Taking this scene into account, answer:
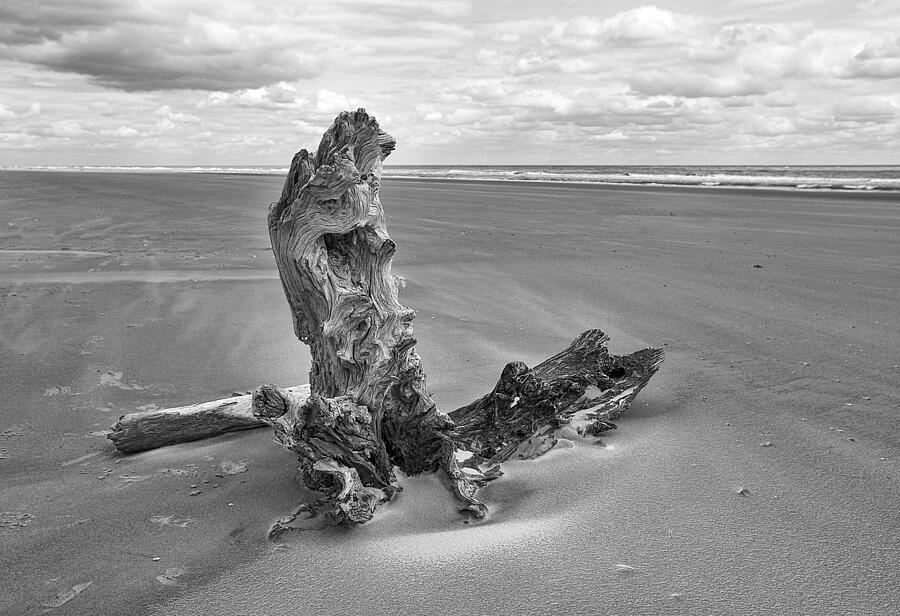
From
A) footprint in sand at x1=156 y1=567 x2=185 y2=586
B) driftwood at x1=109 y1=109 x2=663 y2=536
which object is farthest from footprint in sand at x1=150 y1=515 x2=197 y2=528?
driftwood at x1=109 y1=109 x2=663 y2=536

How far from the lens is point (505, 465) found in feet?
12.4

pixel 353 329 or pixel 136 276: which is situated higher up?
pixel 353 329

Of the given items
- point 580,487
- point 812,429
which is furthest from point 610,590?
point 812,429

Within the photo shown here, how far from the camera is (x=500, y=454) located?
3.85m

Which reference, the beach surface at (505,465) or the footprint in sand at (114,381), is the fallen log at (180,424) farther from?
the footprint in sand at (114,381)

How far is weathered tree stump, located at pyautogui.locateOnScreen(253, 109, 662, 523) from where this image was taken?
324 cm

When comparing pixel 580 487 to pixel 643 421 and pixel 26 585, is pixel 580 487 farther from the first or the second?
pixel 26 585

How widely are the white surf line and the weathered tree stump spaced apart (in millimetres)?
6083

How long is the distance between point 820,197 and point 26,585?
26.0m

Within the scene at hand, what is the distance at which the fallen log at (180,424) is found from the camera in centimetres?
416

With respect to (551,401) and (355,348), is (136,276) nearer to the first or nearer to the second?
(355,348)

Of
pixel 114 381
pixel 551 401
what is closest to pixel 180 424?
pixel 114 381

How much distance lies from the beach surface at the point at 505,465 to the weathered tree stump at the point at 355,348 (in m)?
0.19

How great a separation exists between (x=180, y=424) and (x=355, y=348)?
4.83 ft
